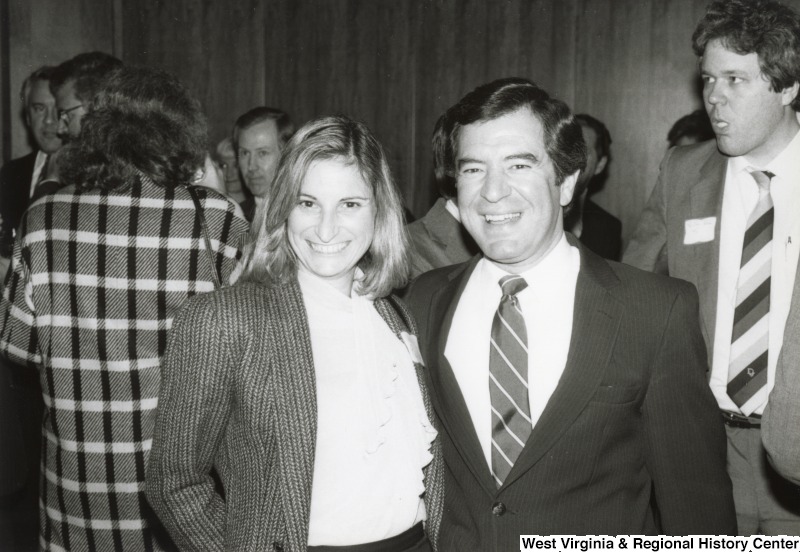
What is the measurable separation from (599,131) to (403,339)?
3346mm

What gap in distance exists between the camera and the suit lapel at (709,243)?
2.67 meters

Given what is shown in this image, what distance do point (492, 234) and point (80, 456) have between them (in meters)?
1.36

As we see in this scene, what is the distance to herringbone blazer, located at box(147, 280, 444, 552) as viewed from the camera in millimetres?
1591

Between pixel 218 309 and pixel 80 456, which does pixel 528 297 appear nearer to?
pixel 218 309

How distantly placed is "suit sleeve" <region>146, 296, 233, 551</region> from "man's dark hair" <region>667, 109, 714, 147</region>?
3.74 meters

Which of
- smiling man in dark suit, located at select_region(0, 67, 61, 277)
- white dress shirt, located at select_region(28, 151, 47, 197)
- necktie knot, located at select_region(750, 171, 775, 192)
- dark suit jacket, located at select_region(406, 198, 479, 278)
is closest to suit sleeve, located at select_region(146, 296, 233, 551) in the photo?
dark suit jacket, located at select_region(406, 198, 479, 278)

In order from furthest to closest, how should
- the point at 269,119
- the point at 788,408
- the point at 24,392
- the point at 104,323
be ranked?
the point at 269,119, the point at 24,392, the point at 104,323, the point at 788,408

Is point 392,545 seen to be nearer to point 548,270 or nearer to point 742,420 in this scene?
point 548,270

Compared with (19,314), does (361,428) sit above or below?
below

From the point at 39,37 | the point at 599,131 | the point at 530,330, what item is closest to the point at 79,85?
the point at 530,330

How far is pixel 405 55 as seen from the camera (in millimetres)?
5492

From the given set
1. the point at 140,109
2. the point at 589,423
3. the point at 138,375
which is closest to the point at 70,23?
the point at 140,109

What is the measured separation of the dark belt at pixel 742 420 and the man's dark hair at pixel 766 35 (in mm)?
1069

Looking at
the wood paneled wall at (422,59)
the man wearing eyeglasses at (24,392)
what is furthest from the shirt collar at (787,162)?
the man wearing eyeglasses at (24,392)
